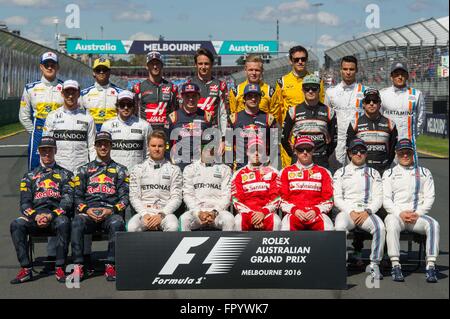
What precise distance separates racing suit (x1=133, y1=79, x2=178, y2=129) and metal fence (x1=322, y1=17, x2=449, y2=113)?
15485 mm

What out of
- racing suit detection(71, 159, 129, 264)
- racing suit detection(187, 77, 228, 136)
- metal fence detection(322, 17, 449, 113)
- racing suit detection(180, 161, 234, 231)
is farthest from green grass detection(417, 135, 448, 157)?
racing suit detection(71, 159, 129, 264)

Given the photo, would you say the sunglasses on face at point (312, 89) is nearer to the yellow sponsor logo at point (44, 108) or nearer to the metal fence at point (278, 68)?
the yellow sponsor logo at point (44, 108)

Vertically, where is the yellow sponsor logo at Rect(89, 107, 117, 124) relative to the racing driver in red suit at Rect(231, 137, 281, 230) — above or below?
above

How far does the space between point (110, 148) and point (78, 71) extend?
42.3 meters

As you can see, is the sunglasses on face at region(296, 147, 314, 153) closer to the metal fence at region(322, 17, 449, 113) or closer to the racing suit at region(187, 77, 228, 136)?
the racing suit at region(187, 77, 228, 136)

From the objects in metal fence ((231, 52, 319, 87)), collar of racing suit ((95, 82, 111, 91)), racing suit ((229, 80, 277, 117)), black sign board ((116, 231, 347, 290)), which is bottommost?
black sign board ((116, 231, 347, 290))

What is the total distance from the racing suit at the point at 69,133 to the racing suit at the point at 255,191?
1.68m

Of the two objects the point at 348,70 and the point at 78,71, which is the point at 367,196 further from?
the point at 78,71

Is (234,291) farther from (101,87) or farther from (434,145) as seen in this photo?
(434,145)

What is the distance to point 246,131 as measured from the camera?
7.53m

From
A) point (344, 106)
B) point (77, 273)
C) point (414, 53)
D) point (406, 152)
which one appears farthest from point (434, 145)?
point (77, 273)

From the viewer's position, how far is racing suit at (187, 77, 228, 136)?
8.10m

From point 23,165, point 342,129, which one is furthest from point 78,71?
point 342,129

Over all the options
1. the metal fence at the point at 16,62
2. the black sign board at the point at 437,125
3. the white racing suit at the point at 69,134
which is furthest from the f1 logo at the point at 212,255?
the metal fence at the point at 16,62
